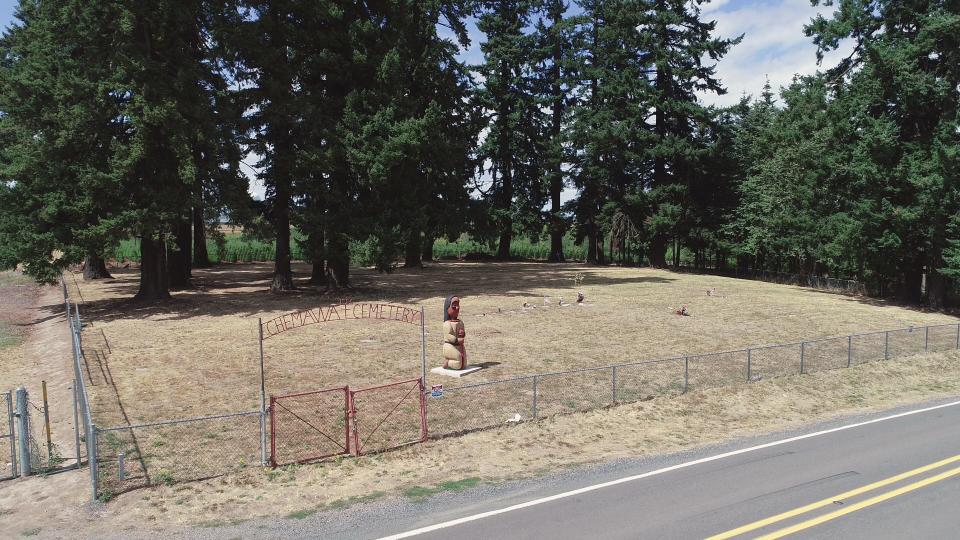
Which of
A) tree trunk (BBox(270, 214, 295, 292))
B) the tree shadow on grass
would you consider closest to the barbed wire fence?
the tree shadow on grass

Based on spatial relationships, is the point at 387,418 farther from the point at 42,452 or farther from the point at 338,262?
the point at 338,262

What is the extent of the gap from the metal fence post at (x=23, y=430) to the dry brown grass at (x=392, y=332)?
3.02 meters

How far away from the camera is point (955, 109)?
3481 cm

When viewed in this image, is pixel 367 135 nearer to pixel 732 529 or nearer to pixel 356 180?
pixel 356 180

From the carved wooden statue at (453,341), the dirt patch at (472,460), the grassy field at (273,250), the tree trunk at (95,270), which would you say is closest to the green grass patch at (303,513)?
the dirt patch at (472,460)

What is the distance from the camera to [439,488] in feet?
39.2

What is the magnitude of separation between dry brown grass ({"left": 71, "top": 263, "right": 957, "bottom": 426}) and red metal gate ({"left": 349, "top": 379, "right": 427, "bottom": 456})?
1.68 meters

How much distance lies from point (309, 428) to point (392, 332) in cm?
1243

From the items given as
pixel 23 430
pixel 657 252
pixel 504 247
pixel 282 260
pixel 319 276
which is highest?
pixel 504 247

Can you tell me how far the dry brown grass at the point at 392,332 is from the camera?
750 inches

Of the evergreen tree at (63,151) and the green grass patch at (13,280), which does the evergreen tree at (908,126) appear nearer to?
the evergreen tree at (63,151)

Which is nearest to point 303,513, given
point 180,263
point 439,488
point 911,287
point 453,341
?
point 439,488

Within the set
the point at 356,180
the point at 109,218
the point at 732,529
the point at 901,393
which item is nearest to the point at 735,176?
the point at 356,180

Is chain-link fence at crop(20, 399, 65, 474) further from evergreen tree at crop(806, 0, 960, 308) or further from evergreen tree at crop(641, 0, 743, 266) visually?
evergreen tree at crop(641, 0, 743, 266)
